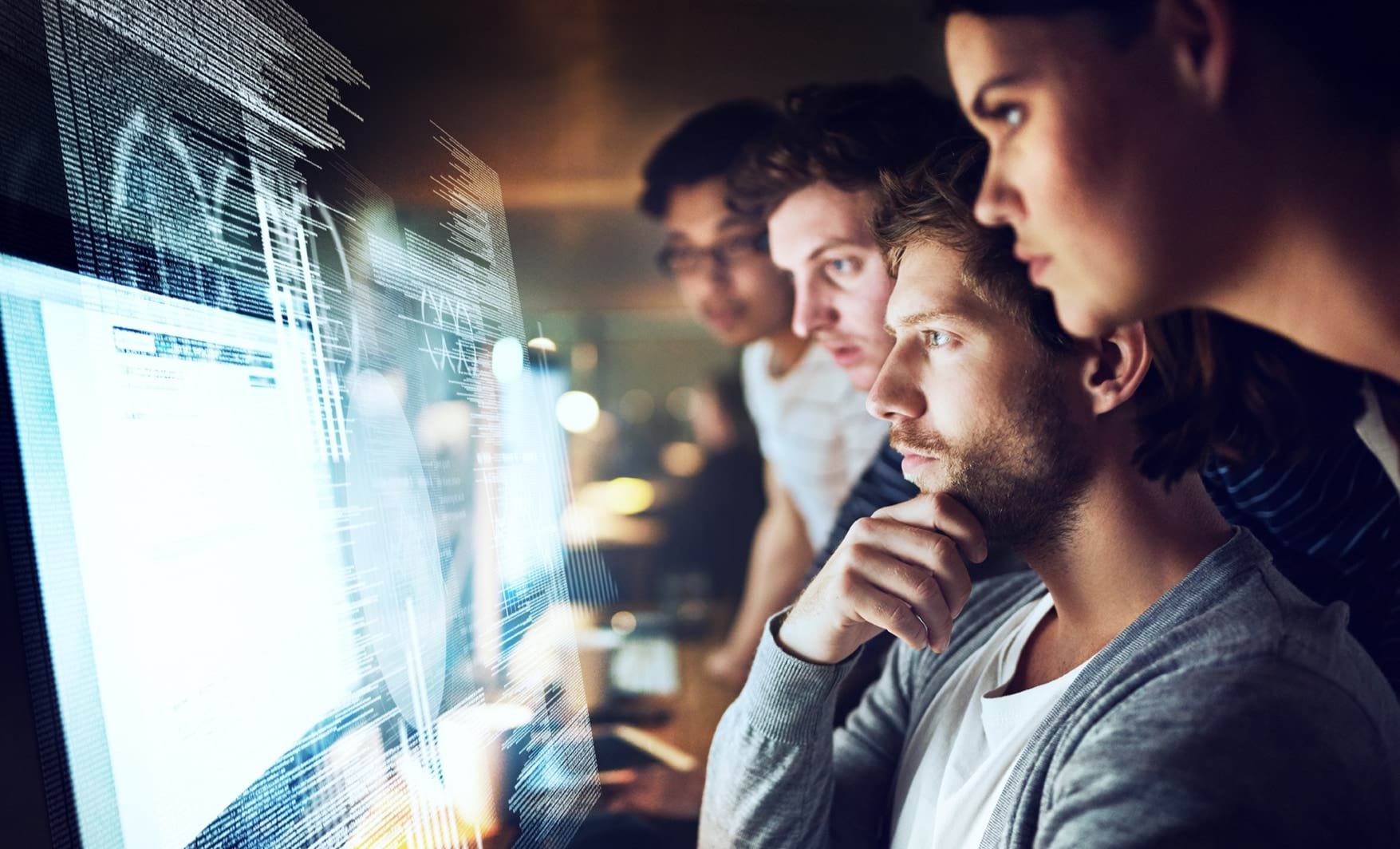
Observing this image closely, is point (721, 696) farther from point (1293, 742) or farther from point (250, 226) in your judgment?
point (250, 226)

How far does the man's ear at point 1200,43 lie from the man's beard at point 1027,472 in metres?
0.27

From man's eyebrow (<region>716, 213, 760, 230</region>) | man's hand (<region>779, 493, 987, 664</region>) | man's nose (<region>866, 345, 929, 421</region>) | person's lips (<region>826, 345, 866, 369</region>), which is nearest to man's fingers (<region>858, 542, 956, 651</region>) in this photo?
man's hand (<region>779, 493, 987, 664</region>)

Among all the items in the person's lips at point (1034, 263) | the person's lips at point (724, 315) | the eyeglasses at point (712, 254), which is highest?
the eyeglasses at point (712, 254)

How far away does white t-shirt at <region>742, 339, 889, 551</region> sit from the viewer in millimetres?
1113

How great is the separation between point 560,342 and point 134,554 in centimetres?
53

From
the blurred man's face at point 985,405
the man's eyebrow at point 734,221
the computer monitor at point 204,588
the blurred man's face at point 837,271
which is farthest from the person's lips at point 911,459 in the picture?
the computer monitor at point 204,588

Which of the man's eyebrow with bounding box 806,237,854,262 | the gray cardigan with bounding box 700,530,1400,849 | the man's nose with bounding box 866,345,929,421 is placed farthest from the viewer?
the man's eyebrow with bounding box 806,237,854,262

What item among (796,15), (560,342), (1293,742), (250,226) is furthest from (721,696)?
(796,15)

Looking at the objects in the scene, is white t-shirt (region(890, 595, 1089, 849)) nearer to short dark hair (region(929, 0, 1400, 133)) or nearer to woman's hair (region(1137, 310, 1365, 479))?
woman's hair (region(1137, 310, 1365, 479))

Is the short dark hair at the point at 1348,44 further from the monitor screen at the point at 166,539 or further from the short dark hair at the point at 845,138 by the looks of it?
the monitor screen at the point at 166,539

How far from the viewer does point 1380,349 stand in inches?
31.1

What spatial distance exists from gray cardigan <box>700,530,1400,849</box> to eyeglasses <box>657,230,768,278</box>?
507 mm

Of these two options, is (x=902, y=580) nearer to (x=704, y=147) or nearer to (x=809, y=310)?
(x=809, y=310)

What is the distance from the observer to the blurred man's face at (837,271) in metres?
0.99
